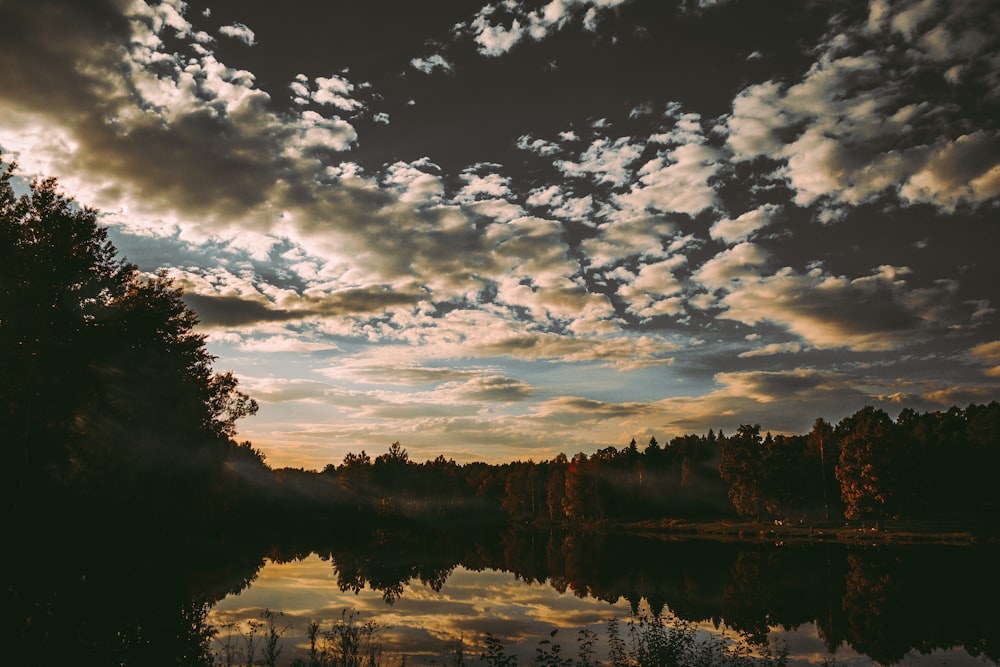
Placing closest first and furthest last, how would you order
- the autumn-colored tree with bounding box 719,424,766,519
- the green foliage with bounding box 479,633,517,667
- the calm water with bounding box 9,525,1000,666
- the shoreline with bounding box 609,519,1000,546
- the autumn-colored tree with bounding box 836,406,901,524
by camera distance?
the green foliage with bounding box 479,633,517,667
the calm water with bounding box 9,525,1000,666
the shoreline with bounding box 609,519,1000,546
the autumn-colored tree with bounding box 836,406,901,524
the autumn-colored tree with bounding box 719,424,766,519

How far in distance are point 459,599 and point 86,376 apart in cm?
2704

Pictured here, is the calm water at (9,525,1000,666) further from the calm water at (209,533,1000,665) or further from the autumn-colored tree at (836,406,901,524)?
the autumn-colored tree at (836,406,901,524)

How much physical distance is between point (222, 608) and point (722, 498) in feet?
432

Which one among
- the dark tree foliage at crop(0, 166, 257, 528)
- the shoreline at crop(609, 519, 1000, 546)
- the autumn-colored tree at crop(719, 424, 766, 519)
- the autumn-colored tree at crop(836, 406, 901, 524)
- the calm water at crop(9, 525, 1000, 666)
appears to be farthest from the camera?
the autumn-colored tree at crop(719, 424, 766, 519)

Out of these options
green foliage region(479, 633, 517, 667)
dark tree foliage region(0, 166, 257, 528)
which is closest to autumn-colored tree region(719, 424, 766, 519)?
dark tree foliage region(0, 166, 257, 528)

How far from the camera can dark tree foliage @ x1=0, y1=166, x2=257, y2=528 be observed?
1474 inches

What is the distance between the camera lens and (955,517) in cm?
9275

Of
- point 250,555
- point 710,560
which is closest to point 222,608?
point 250,555

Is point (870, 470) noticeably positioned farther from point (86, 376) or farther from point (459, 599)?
point (86, 376)

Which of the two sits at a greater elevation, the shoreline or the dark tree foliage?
the dark tree foliage

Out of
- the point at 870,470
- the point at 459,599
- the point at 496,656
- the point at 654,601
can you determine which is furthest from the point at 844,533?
the point at 496,656

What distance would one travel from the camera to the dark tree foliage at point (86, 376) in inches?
1474

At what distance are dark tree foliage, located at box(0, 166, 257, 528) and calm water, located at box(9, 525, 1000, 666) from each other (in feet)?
17.4

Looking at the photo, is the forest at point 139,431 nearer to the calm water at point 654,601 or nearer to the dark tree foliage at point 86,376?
the dark tree foliage at point 86,376
